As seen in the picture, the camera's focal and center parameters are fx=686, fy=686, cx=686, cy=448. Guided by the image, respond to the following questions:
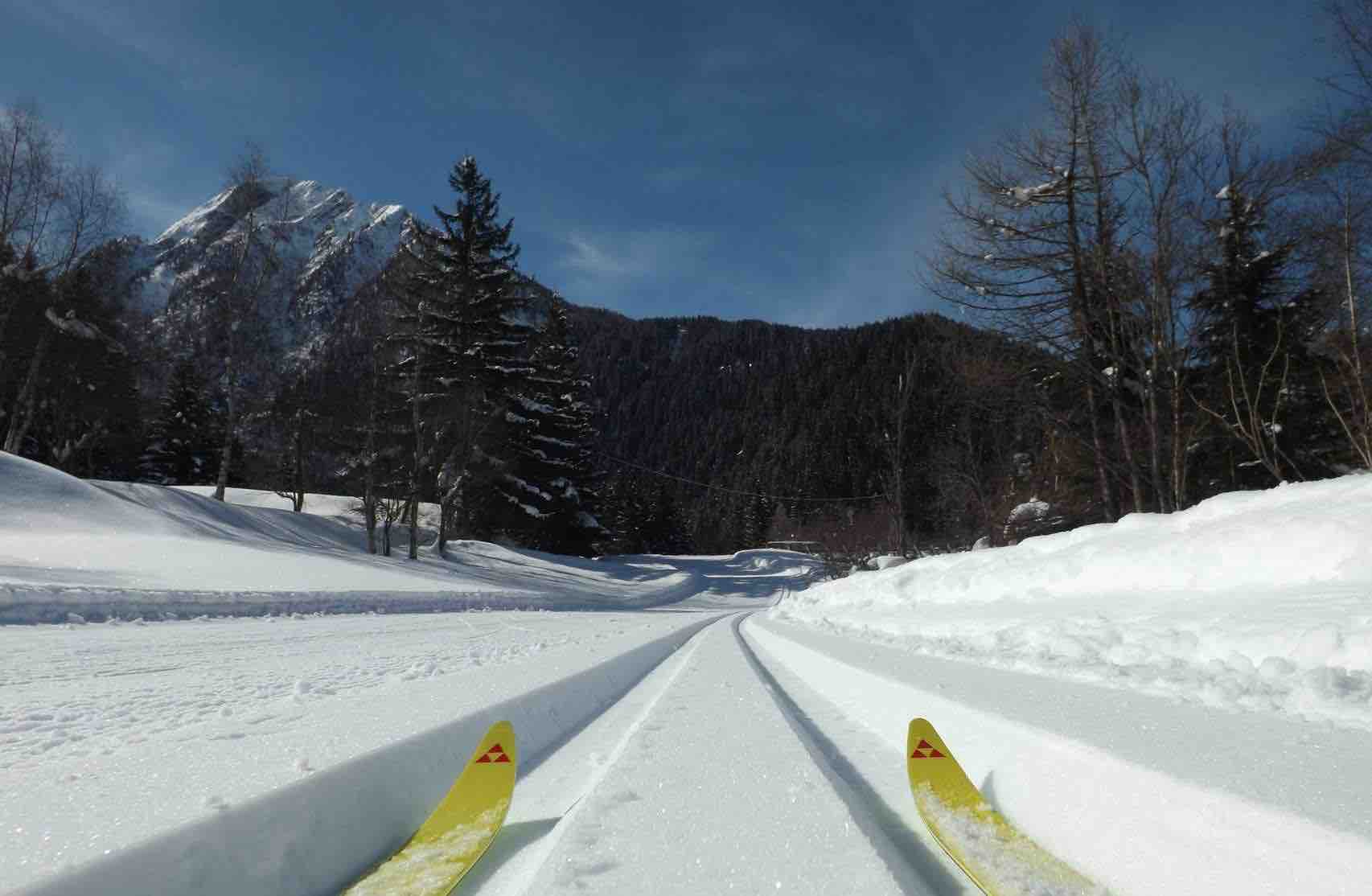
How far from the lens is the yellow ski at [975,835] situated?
1.21 meters

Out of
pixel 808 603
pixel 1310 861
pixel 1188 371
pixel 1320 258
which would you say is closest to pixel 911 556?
pixel 808 603

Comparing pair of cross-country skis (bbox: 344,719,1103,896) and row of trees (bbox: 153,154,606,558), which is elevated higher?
row of trees (bbox: 153,154,606,558)

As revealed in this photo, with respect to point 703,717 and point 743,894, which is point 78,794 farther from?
point 703,717

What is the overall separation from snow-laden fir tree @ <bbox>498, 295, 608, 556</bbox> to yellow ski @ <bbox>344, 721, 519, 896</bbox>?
26895mm

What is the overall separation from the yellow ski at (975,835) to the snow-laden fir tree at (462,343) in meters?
21.3

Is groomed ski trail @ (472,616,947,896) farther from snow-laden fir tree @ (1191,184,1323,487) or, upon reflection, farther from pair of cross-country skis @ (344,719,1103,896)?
snow-laden fir tree @ (1191,184,1323,487)

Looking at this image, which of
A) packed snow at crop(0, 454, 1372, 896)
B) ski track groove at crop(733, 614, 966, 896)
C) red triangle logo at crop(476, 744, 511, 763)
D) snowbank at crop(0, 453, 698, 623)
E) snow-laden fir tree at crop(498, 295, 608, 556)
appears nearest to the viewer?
packed snow at crop(0, 454, 1372, 896)

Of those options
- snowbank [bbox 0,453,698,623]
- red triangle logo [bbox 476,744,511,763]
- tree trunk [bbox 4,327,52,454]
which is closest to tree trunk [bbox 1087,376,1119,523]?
red triangle logo [bbox 476,744,511,763]

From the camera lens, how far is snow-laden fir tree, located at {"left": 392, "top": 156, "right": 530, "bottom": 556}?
23234mm

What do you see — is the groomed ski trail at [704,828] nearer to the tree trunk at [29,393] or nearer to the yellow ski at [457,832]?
the yellow ski at [457,832]

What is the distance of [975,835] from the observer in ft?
4.69

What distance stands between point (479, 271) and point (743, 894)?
90.3ft

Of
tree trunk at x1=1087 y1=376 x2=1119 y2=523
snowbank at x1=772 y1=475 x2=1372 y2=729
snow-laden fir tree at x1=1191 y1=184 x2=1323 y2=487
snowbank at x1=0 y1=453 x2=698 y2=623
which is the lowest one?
snowbank at x1=0 y1=453 x2=698 y2=623

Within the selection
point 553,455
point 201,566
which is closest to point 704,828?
point 201,566
